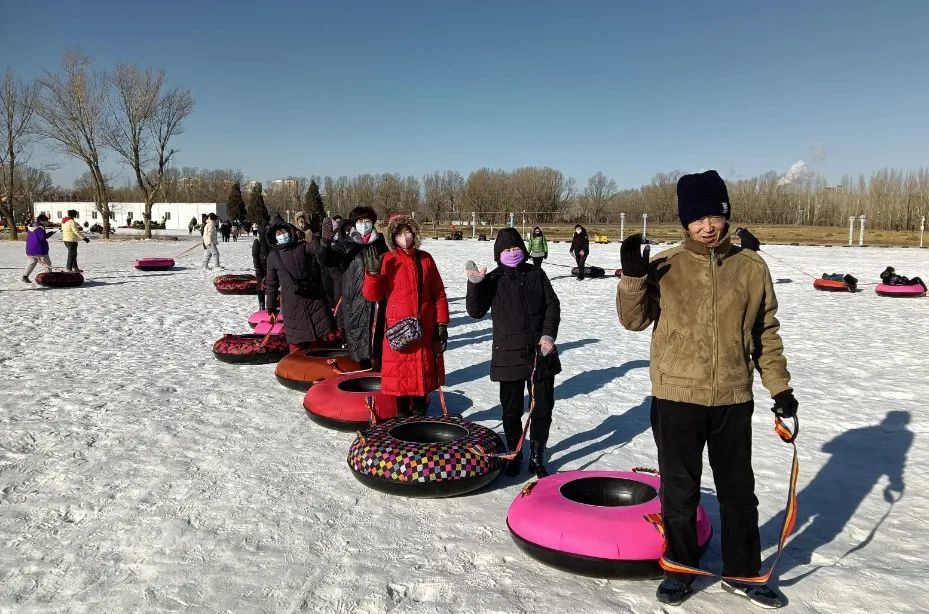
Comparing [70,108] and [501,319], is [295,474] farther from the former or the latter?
[70,108]

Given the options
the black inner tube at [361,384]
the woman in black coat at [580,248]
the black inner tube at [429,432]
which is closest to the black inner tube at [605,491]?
the black inner tube at [429,432]

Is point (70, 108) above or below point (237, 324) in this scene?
above

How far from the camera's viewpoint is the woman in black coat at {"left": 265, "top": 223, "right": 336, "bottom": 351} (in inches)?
294

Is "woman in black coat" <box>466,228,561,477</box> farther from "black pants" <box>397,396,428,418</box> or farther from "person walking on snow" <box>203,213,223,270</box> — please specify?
"person walking on snow" <box>203,213,223,270</box>

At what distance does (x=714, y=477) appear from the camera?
3174mm

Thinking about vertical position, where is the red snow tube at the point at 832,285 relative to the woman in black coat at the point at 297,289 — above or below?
below

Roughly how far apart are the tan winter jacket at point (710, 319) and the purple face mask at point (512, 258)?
5.54 ft

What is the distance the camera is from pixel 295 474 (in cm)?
504

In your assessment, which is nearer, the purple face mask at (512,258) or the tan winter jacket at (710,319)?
the tan winter jacket at (710,319)

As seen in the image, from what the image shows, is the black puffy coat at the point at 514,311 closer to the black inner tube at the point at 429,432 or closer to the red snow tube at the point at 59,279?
the black inner tube at the point at 429,432

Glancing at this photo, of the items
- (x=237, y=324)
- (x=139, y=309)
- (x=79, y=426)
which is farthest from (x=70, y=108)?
(x=79, y=426)

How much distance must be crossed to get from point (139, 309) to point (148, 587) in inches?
445

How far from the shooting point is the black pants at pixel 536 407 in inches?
190

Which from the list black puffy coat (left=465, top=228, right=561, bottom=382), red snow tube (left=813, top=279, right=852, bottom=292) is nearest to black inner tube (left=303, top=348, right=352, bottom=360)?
black puffy coat (left=465, top=228, right=561, bottom=382)
